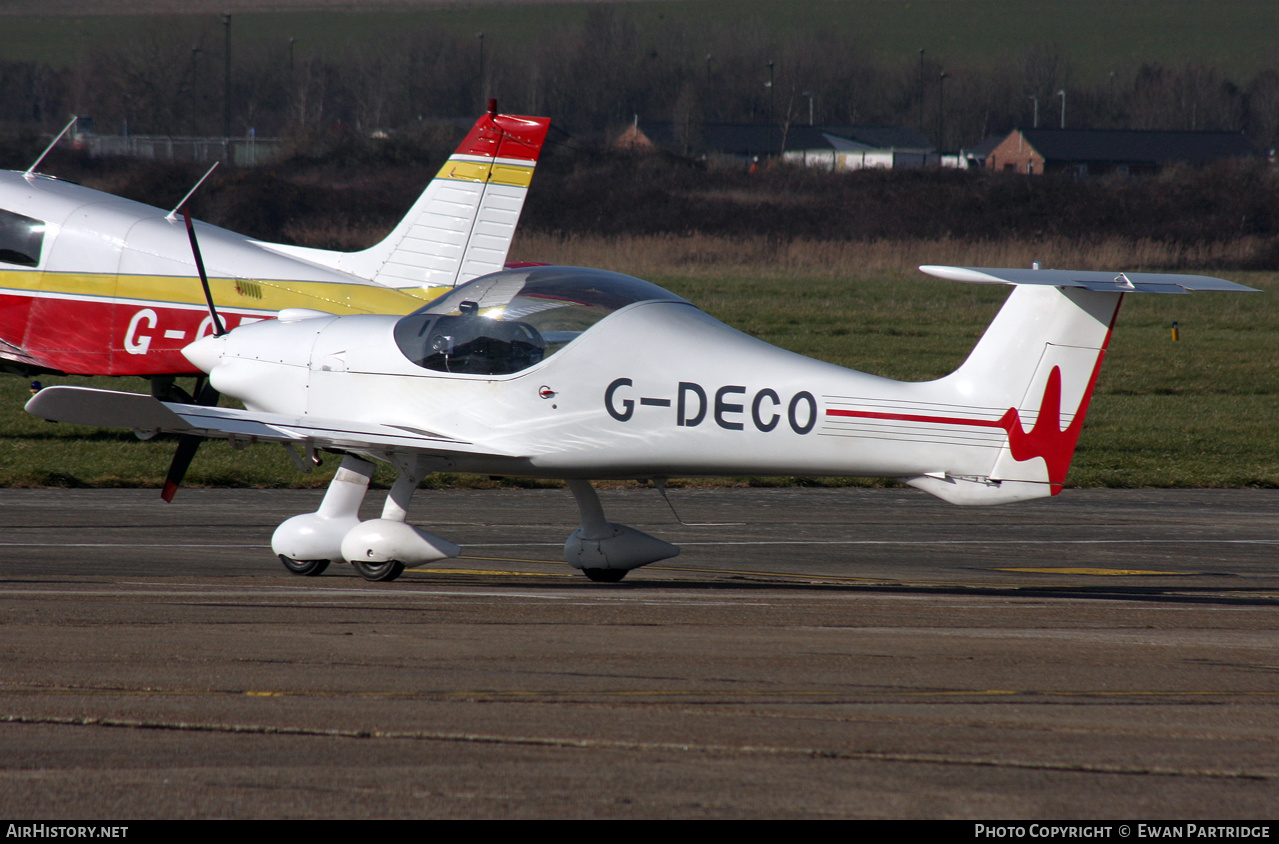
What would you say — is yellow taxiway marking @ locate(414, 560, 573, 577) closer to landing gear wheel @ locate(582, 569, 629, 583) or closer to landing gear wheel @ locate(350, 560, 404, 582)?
landing gear wheel @ locate(582, 569, 629, 583)

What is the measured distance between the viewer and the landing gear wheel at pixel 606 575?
8906mm

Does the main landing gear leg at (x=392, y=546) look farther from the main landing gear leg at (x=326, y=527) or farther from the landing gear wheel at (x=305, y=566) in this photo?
the landing gear wheel at (x=305, y=566)

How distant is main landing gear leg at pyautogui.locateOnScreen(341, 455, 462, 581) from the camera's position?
8.28 metres

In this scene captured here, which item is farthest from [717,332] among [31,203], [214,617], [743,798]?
[31,203]

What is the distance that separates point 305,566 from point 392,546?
0.80 metres

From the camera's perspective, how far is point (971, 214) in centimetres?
6072

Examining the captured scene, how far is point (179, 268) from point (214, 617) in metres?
6.96

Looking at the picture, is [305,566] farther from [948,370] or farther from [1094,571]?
[948,370]

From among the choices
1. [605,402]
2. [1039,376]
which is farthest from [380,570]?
[1039,376]

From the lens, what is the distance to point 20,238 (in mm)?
13336

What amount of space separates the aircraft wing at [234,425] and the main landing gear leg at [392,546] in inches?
9.0

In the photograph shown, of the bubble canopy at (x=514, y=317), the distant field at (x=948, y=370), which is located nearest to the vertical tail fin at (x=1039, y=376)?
the bubble canopy at (x=514, y=317)

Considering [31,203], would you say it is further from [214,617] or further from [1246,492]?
[1246,492]

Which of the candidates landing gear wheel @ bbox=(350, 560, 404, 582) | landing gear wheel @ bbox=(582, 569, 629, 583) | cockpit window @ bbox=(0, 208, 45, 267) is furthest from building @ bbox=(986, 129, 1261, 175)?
landing gear wheel @ bbox=(350, 560, 404, 582)
